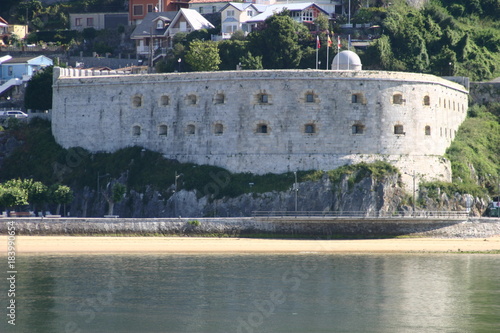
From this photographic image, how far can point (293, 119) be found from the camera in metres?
61.9

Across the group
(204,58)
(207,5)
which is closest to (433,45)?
(204,58)

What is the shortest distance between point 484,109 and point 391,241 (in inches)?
729

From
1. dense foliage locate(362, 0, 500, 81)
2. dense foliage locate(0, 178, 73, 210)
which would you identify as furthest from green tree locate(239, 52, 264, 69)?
dense foliage locate(0, 178, 73, 210)

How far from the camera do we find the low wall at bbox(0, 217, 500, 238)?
5603 centimetres

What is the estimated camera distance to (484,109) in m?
71.2

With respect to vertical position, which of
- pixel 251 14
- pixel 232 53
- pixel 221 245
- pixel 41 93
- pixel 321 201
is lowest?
pixel 221 245

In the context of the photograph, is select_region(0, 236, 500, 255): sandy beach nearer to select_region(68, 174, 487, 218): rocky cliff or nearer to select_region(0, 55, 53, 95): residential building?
select_region(68, 174, 487, 218): rocky cliff

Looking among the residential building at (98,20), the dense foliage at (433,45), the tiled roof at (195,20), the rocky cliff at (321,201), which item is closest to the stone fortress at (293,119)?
the rocky cliff at (321,201)

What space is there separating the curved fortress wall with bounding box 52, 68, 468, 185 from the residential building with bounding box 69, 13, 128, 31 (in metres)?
32.6

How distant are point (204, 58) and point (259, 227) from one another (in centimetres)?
2141

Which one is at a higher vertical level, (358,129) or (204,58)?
(204,58)

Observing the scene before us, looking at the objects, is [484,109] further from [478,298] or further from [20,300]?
[20,300]

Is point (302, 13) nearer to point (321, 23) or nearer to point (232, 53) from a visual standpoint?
point (321, 23)

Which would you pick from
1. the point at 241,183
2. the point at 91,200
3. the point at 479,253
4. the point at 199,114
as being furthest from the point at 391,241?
the point at 91,200
